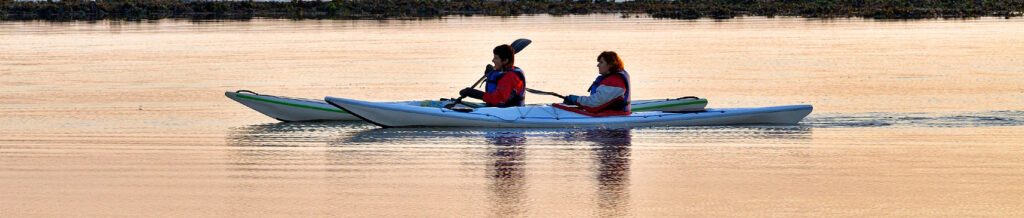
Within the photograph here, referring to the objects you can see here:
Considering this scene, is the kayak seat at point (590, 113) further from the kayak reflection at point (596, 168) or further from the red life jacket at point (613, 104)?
the kayak reflection at point (596, 168)

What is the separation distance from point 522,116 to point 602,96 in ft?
2.44

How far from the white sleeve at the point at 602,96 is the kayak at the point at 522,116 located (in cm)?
13

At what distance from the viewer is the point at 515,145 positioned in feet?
41.9

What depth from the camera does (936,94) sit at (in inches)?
722

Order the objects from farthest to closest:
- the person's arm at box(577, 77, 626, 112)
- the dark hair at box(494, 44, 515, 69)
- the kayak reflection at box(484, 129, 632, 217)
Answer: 1. the dark hair at box(494, 44, 515, 69)
2. the person's arm at box(577, 77, 626, 112)
3. the kayak reflection at box(484, 129, 632, 217)

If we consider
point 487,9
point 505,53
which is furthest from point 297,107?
point 487,9

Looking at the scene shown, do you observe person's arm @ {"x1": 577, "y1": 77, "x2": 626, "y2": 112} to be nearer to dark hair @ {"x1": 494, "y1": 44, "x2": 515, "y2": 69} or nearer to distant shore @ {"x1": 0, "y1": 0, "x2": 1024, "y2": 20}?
dark hair @ {"x1": 494, "y1": 44, "x2": 515, "y2": 69}

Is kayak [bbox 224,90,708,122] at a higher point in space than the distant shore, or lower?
lower

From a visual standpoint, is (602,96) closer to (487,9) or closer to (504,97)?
(504,97)

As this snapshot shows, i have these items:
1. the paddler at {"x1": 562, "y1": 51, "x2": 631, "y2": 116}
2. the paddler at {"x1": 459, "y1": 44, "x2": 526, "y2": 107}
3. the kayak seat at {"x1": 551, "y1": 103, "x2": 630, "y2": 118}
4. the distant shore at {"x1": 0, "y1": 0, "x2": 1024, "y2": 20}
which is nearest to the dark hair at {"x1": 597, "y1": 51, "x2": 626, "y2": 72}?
the paddler at {"x1": 562, "y1": 51, "x2": 631, "y2": 116}

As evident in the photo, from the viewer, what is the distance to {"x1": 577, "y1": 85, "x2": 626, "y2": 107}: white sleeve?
13891mm

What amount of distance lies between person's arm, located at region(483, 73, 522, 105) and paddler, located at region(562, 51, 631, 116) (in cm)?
51

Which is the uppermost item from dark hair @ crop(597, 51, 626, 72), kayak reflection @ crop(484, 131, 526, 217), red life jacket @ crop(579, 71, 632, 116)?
dark hair @ crop(597, 51, 626, 72)

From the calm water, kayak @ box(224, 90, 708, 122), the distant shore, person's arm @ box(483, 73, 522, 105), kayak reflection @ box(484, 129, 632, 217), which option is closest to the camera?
kayak reflection @ box(484, 129, 632, 217)
